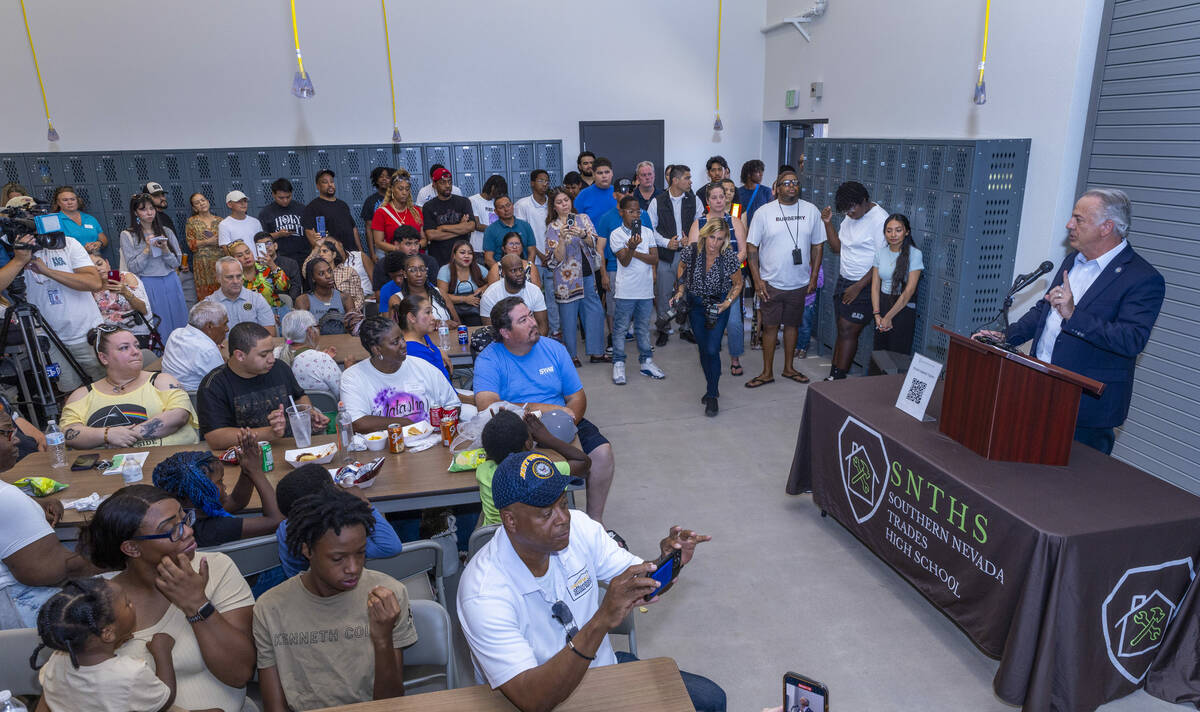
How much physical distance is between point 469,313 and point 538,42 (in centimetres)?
480

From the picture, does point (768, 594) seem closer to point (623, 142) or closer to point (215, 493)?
point (215, 493)

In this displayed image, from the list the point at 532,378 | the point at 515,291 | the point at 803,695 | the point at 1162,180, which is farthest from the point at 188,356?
the point at 1162,180

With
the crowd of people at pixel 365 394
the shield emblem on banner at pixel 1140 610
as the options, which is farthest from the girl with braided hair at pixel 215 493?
the shield emblem on banner at pixel 1140 610

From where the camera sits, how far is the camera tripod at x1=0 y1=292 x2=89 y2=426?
4871 mm

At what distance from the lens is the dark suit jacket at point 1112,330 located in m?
3.22

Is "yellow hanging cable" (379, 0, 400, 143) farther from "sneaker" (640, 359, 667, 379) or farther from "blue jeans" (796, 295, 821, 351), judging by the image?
"blue jeans" (796, 295, 821, 351)

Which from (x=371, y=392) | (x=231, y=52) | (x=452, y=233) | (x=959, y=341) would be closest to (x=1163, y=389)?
(x=959, y=341)

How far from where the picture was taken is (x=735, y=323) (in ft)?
21.4

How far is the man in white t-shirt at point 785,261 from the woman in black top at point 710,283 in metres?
0.84

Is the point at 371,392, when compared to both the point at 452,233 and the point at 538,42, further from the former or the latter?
the point at 538,42

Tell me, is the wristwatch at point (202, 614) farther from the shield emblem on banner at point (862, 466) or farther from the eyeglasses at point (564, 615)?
the shield emblem on banner at point (862, 466)

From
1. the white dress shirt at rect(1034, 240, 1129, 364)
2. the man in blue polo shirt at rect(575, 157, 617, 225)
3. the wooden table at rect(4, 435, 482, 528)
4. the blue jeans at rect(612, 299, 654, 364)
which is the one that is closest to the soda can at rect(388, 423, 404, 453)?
the wooden table at rect(4, 435, 482, 528)

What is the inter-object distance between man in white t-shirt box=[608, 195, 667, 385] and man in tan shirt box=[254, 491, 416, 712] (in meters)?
4.71

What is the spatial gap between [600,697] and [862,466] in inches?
91.7
